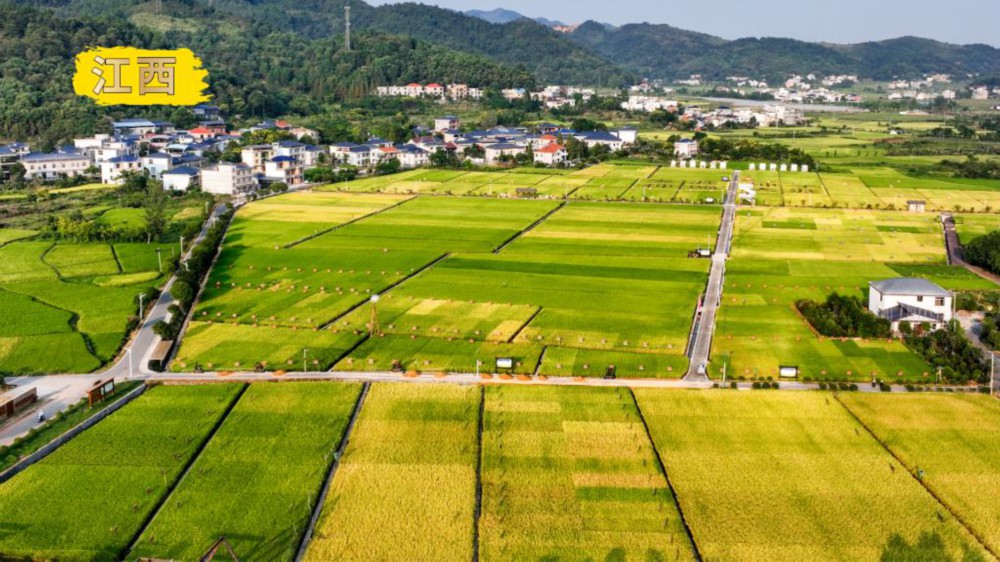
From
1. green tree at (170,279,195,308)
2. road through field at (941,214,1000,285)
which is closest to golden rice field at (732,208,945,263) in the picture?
road through field at (941,214,1000,285)

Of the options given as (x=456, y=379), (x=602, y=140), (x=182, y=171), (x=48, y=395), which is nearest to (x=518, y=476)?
(x=456, y=379)

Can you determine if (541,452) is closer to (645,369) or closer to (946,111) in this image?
(645,369)

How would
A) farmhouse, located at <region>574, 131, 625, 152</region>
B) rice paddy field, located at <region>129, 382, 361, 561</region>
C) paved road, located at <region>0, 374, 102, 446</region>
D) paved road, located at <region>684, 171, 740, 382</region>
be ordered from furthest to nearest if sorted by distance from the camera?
farmhouse, located at <region>574, 131, 625, 152</region> < paved road, located at <region>684, 171, 740, 382</region> < paved road, located at <region>0, 374, 102, 446</region> < rice paddy field, located at <region>129, 382, 361, 561</region>

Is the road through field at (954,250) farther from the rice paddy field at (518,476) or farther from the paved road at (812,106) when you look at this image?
the paved road at (812,106)

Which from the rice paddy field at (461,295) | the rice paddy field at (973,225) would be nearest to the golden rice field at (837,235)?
the rice paddy field at (973,225)

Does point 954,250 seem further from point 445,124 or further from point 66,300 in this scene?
point 445,124

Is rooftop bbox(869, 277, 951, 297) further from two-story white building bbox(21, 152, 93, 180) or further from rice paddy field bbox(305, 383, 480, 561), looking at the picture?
two-story white building bbox(21, 152, 93, 180)
